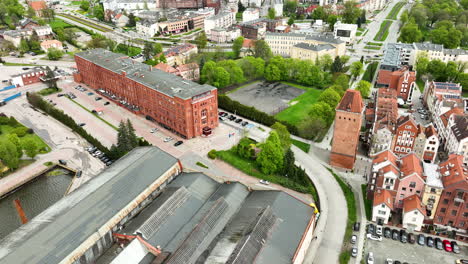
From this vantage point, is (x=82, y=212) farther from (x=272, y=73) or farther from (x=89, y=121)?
(x=272, y=73)

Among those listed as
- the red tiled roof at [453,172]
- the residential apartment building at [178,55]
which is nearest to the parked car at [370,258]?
the red tiled roof at [453,172]

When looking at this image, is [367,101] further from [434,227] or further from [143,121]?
[143,121]

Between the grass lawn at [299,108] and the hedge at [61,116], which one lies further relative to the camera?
the grass lawn at [299,108]

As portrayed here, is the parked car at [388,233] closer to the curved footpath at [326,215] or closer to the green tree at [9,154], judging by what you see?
the curved footpath at [326,215]

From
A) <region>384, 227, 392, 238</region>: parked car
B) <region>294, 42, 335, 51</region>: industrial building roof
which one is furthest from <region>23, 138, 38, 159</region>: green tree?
<region>294, 42, 335, 51</region>: industrial building roof

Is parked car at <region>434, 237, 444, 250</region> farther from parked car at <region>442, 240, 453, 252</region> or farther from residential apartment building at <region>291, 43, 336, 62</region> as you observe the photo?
residential apartment building at <region>291, 43, 336, 62</region>

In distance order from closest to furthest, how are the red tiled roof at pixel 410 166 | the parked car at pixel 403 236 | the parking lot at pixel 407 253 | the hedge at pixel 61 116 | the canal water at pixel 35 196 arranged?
the parking lot at pixel 407 253 → the parked car at pixel 403 236 → the red tiled roof at pixel 410 166 → the canal water at pixel 35 196 → the hedge at pixel 61 116

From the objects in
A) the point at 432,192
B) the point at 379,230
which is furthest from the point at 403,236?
the point at 432,192
